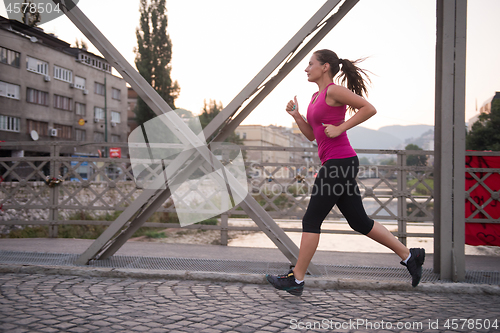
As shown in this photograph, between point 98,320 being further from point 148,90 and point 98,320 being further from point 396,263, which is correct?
point 396,263

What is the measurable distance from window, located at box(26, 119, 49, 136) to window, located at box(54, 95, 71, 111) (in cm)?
295

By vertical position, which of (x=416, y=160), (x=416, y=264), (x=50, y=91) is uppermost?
(x=50, y=91)

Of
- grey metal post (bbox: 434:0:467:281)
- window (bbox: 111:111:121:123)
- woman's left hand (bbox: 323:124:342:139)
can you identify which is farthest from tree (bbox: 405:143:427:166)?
window (bbox: 111:111:121:123)

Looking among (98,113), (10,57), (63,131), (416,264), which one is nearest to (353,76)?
(416,264)

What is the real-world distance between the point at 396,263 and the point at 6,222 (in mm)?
6254

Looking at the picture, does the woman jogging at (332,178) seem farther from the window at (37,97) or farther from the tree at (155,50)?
the window at (37,97)

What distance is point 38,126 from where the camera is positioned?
43.7 metres

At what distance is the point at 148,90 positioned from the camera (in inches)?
170

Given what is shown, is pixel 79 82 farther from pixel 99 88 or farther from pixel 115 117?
pixel 115 117

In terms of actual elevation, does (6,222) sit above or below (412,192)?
below

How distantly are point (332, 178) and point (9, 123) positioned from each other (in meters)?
43.7

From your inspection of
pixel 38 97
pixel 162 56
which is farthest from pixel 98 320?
pixel 38 97

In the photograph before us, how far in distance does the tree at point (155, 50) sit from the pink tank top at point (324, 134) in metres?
39.2

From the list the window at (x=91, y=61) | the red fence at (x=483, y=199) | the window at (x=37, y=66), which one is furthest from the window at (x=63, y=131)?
the red fence at (x=483, y=199)
